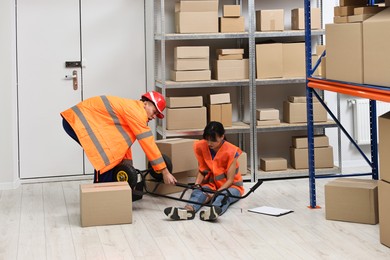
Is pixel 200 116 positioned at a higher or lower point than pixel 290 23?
lower

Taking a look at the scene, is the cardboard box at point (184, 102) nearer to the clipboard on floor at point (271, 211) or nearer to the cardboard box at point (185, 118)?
the cardboard box at point (185, 118)

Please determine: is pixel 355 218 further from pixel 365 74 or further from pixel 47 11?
pixel 47 11

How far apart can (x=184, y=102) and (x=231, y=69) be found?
60 cm

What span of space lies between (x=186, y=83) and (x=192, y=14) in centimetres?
70

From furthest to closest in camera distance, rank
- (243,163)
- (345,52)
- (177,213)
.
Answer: (243,163) → (177,213) → (345,52)

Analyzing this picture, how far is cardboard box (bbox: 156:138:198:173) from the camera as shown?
22.8ft

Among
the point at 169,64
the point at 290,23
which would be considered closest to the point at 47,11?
the point at 169,64

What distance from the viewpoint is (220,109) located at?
299 inches

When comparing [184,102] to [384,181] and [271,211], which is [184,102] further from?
[384,181]

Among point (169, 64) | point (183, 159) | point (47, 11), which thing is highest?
point (47, 11)

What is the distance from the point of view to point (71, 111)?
261 inches

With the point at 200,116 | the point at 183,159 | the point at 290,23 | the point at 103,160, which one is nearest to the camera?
the point at 103,160

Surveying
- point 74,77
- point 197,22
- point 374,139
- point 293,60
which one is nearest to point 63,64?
point 74,77

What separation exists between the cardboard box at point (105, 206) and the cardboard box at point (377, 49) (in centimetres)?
214
